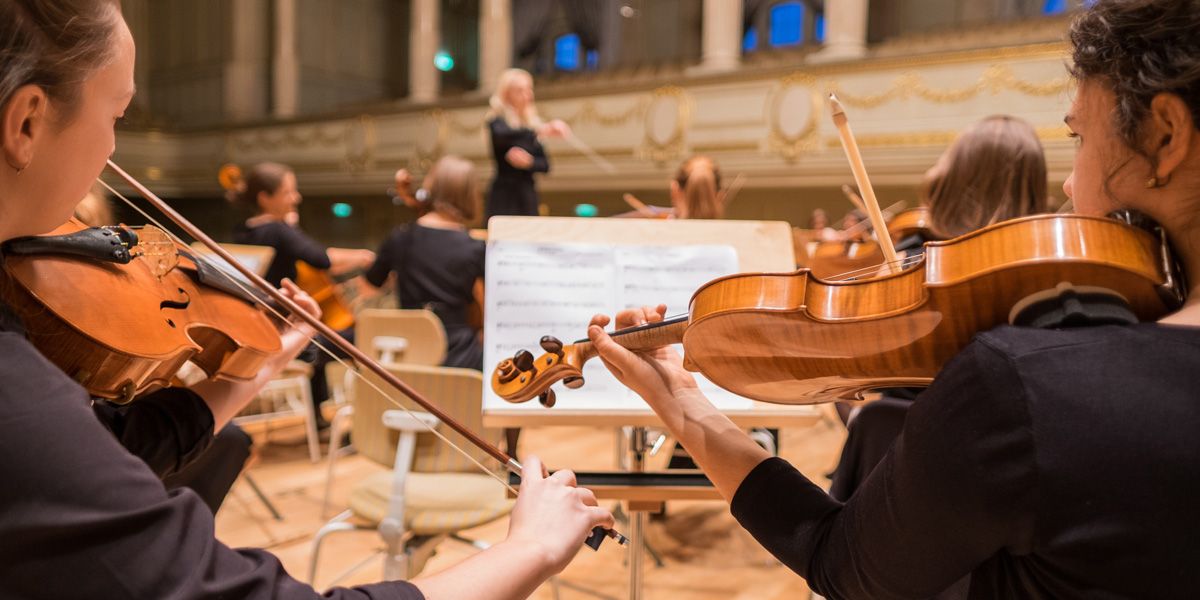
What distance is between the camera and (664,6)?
1070 centimetres

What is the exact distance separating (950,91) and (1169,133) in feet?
18.8

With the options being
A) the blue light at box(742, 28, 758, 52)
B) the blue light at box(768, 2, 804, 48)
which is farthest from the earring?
the blue light at box(742, 28, 758, 52)

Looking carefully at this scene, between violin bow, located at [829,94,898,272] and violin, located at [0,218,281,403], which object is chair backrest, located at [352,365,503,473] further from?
violin bow, located at [829,94,898,272]

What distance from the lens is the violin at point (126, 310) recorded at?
3.08 feet

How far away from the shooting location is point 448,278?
10.4ft

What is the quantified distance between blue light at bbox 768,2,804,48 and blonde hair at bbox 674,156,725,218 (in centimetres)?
725

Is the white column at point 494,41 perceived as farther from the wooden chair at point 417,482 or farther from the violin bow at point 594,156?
the wooden chair at point 417,482

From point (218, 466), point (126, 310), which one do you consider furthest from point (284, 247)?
point (126, 310)

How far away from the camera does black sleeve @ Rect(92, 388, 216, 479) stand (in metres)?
1.17

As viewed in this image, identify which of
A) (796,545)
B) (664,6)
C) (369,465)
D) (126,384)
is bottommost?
(369,465)

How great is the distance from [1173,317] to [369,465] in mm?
3439

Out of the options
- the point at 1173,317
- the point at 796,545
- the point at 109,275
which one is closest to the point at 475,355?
the point at 109,275

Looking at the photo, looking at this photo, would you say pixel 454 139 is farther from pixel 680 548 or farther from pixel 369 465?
pixel 680 548

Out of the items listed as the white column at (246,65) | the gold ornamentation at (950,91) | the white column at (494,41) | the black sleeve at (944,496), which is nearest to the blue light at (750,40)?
the white column at (494,41)
